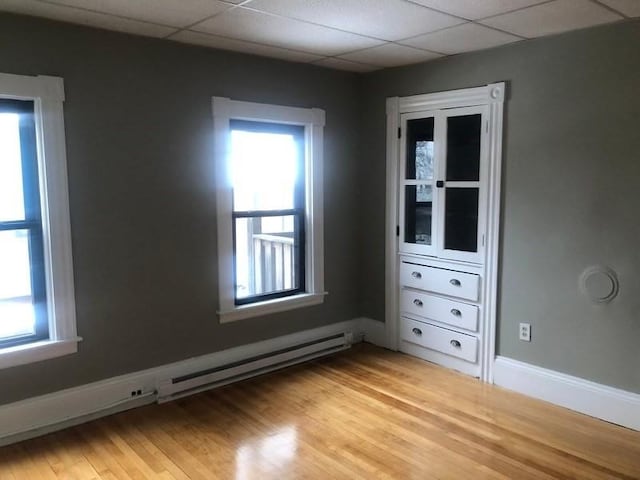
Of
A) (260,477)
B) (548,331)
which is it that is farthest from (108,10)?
(548,331)

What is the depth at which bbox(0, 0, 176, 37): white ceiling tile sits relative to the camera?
2.59m

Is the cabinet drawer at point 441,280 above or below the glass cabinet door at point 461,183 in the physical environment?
Answer: below

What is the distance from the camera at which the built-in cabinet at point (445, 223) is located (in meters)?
3.63

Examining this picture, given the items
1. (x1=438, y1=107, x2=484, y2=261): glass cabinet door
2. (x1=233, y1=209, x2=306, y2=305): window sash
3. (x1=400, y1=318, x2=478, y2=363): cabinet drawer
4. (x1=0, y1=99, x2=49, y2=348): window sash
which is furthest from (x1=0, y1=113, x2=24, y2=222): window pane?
(x1=400, y1=318, x2=478, y2=363): cabinet drawer

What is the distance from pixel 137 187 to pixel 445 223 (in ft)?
7.23

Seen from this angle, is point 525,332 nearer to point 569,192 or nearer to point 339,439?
point 569,192

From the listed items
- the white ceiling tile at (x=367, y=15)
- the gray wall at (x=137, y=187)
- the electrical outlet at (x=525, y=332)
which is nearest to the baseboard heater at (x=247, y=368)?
the gray wall at (x=137, y=187)

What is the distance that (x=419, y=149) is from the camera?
406 centimetres

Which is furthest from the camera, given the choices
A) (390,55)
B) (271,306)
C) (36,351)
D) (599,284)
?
(271,306)

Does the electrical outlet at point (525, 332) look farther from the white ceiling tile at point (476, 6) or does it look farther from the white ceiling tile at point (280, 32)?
the white ceiling tile at point (280, 32)

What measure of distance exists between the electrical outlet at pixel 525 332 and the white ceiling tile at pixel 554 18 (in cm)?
186

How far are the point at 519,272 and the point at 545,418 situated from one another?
Answer: 36.7 inches

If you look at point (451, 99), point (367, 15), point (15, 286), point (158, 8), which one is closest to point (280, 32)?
point (367, 15)

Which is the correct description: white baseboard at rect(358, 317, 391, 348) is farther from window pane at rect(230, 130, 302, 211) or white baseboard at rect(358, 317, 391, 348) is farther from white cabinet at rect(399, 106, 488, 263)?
window pane at rect(230, 130, 302, 211)
